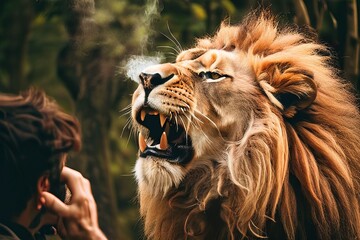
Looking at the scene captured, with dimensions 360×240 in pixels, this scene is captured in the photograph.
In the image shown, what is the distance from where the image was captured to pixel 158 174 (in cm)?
412

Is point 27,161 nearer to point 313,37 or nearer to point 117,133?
point 313,37

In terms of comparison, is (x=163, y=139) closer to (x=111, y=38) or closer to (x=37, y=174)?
(x=37, y=174)

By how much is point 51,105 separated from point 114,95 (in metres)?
4.39

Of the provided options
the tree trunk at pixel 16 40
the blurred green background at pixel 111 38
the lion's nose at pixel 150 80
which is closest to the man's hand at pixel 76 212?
the lion's nose at pixel 150 80

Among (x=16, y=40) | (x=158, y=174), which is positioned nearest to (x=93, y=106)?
(x=16, y=40)

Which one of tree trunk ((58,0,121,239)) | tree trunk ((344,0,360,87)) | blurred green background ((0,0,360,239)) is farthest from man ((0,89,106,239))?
tree trunk ((58,0,121,239))

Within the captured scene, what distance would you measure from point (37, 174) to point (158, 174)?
1.40 metres

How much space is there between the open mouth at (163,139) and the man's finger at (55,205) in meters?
→ 1.32

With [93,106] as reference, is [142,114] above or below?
above

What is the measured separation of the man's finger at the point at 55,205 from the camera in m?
2.83

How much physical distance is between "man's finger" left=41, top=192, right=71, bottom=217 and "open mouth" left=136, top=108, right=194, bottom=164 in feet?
4.34

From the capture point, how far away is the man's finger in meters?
2.83

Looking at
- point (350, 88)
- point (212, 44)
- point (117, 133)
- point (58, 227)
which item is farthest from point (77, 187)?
point (117, 133)

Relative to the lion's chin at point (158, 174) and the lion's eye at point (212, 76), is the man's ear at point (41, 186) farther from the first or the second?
the lion's eye at point (212, 76)
